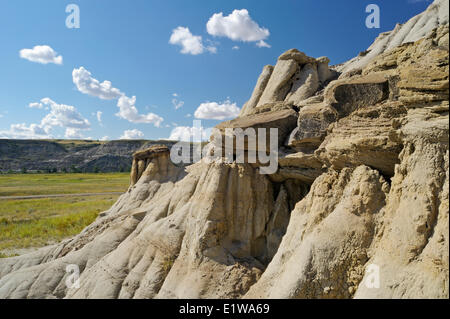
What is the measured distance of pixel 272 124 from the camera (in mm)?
9148

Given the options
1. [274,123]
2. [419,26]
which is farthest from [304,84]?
[419,26]

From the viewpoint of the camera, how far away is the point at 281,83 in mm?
13641

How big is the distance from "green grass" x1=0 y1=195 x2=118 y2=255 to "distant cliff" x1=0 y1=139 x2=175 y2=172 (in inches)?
2701

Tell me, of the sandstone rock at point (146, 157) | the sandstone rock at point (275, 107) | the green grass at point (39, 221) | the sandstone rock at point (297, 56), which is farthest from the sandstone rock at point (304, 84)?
the green grass at point (39, 221)

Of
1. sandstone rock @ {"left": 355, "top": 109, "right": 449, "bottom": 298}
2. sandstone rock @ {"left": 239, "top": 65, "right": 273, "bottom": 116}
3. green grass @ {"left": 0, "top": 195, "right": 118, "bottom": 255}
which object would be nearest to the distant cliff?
green grass @ {"left": 0, "top": 195, "right": 118, "bottom": 255}

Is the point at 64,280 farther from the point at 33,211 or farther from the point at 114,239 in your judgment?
the point at 33,211

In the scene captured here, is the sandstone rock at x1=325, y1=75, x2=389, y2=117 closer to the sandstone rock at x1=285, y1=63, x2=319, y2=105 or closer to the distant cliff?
the sandstone rock at x1=285, y1=63, x2=319, y2=105

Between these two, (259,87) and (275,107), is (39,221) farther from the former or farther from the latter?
(275,107)

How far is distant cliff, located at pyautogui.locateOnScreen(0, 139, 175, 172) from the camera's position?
334 feet

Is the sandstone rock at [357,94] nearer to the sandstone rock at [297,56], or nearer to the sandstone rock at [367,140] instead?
the sandstone rock at [367,140]

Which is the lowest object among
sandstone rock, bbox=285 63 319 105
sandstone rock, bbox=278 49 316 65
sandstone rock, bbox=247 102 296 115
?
sandstone rock, bbox=247 102 296 115

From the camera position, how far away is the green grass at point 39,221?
21812mm

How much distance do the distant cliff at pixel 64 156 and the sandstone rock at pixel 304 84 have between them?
314ft

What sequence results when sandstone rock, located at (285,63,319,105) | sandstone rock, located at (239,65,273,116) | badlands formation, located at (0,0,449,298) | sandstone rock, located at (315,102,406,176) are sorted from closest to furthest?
badlands formation, located at (0,0,449,298)
sandstone rock, located at (315,102,406,176)
sandstone rock, located at (285,63,319,105)
sandstone rock, located at (239,65,273,116)
